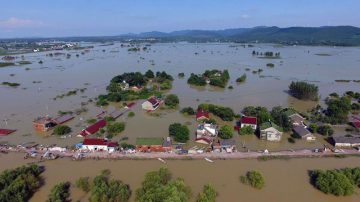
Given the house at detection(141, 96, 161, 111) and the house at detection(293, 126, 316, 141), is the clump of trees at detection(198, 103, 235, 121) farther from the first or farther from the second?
the house at detection(293, 126, 316, 141)

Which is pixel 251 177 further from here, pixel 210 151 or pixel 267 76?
pixel 267 76

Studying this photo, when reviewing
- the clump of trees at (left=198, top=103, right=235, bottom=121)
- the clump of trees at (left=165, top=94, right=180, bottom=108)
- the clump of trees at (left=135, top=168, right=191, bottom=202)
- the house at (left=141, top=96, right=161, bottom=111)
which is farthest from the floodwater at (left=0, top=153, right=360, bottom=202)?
the clump of trees at (left=165, top=94, right=180, bottom=108)

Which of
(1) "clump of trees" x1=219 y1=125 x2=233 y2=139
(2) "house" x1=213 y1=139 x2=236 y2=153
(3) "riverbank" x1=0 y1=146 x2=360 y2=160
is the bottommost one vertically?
(3) "riverbank" x1=0 y1=146 x2=360 y2=160

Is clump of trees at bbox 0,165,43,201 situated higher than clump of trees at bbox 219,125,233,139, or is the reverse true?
clump of trees at bbox 219,125,233,139

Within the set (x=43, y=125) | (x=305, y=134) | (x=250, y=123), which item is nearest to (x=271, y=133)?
(x=250, y=123)

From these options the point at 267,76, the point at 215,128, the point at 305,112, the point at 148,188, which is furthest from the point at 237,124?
the point at 267,76

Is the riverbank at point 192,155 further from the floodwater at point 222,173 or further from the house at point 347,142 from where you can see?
the house at point 347,142
